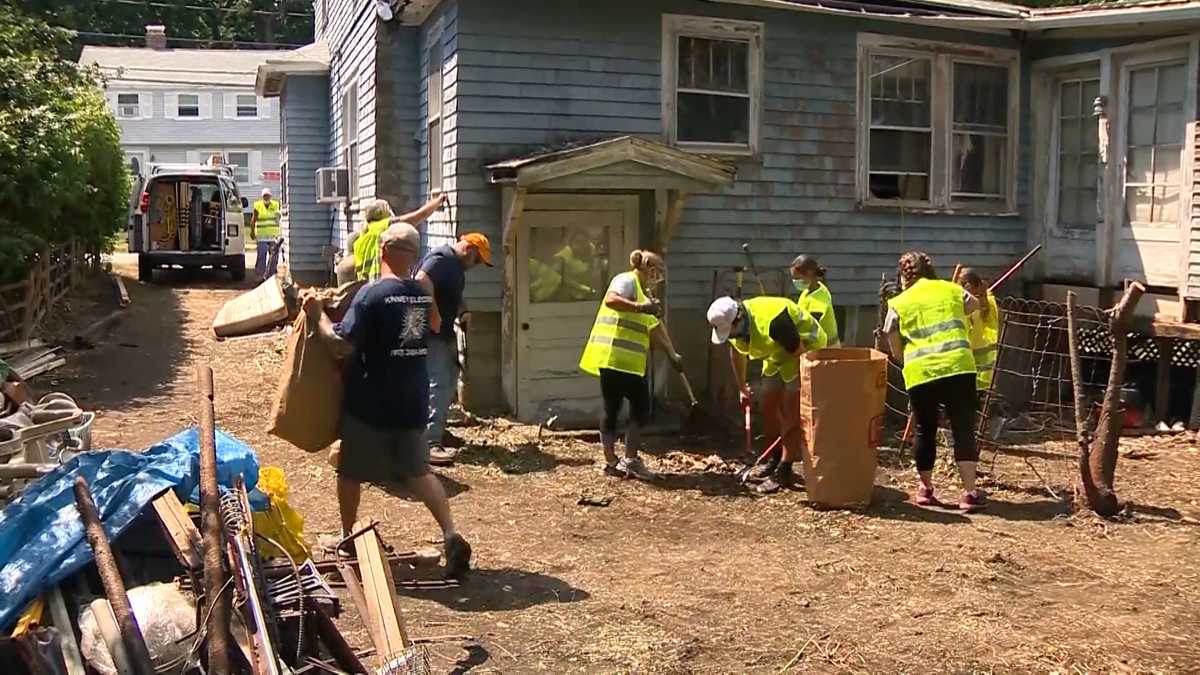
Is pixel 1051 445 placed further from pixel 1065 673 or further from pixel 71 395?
pixel 71 395

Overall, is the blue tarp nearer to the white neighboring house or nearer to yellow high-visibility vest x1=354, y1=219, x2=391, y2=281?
yellow high-visibility vest x1=354, y1=219, x2=391, y2=281

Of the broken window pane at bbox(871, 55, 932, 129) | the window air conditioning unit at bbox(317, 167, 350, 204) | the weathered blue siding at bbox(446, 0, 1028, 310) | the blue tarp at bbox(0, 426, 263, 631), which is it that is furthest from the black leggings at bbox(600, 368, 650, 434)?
the window air conditioning unit at bbox(317, 167, 350, 204)

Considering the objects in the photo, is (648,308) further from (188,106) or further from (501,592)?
(188,106)

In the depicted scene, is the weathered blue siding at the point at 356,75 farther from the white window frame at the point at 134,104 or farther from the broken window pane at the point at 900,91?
the white window frame at the point at 134,104

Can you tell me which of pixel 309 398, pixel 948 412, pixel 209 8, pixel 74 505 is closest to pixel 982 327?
pixel 948 412

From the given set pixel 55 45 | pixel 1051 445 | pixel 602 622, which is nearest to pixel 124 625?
pixel 602 622

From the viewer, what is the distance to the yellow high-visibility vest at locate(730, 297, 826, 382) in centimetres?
795

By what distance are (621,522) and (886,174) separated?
20.0ft

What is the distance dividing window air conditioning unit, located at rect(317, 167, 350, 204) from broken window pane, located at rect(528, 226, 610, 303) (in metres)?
5.43

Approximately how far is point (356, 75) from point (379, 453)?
9.71 meters

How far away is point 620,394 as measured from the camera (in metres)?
8.34

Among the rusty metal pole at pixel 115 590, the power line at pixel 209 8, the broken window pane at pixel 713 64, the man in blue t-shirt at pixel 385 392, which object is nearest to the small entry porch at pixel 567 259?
the broken window pane at pixel 713 64

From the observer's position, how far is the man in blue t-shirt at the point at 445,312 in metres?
8.09

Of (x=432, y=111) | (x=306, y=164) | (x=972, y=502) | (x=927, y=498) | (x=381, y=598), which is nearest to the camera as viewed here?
(x=381, y=598)
